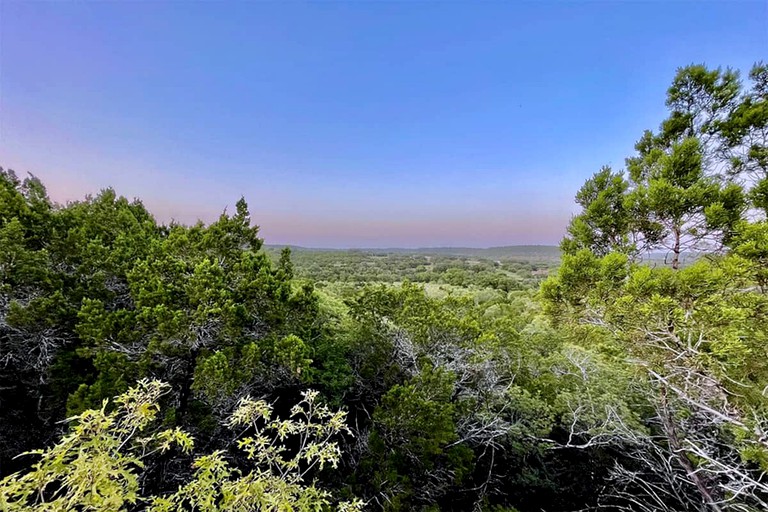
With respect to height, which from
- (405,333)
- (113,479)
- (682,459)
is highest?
(113,479)

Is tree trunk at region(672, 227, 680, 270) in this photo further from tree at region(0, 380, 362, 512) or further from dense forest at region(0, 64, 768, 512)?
tree at region(0, 380, 362, 512)

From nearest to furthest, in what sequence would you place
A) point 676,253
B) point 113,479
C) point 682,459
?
point 113,479
point 676,253
point 682,459

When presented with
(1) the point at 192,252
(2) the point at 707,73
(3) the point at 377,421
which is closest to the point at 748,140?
(2) the point at 707,73

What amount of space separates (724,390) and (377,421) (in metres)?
5.76

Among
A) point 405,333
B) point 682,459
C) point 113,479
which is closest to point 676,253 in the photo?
point 682,459

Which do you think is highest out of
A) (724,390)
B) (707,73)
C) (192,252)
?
(707,73)

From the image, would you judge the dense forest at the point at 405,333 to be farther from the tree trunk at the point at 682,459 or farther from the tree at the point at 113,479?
the tree at the point at 113,479

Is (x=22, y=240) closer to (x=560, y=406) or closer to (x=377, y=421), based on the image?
(x=377, y=421)

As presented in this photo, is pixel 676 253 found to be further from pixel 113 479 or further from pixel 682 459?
pixel 113 479

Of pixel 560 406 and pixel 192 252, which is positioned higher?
pixel 192 252

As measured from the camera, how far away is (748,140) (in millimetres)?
4949

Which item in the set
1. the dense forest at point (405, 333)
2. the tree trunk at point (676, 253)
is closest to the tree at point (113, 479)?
the dense forest at point (405, 333)

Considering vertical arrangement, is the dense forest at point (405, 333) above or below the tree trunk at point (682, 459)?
above

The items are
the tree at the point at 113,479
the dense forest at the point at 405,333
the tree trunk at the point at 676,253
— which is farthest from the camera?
the tree trunk at the point at 676,253
